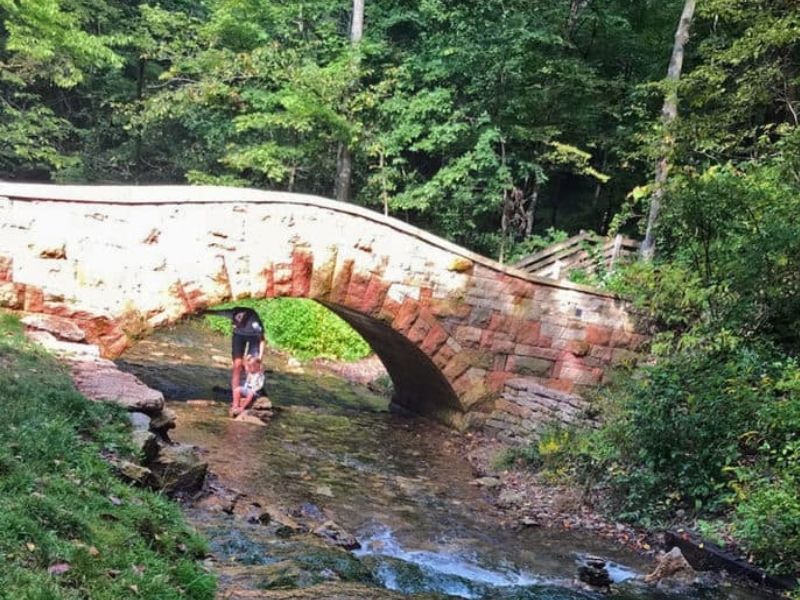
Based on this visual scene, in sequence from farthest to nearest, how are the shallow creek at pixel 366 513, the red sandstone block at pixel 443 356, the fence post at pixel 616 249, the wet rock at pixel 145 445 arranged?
the fence post at pixel 616 249, the red sandstone block at pixel 443 356, the wet rock at pixel 145 445, the shallow creek at pixel 366 513

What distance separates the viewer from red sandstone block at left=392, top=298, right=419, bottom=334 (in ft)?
29.9

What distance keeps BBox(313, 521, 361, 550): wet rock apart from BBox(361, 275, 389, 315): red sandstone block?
387cm

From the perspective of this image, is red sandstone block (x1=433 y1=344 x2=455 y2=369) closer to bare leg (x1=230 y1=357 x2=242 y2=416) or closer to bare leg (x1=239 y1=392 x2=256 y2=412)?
bare leg (x1=239 y1=392 x2=256 y2=412)

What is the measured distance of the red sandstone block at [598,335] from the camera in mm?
9906

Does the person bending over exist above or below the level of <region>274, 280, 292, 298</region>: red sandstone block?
below

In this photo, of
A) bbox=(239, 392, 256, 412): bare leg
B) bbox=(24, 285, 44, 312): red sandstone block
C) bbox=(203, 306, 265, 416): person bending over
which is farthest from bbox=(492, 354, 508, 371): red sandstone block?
bbox=(24, 285, 44, 312): red sandstone block

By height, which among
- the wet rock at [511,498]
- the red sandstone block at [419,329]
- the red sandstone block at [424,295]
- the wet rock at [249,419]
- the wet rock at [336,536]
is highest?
the red sandstone block at [424,295]

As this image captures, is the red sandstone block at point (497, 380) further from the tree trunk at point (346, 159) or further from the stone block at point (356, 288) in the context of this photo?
the tree trunk at point (346, 159)

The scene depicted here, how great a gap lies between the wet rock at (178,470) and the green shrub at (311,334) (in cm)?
927

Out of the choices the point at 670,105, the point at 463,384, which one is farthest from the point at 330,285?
the point at 670,105

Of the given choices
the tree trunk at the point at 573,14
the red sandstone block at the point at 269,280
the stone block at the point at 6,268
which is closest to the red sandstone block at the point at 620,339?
the red sandstone block at the point at 269,280

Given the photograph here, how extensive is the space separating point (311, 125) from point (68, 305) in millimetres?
9059

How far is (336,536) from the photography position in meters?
5.23

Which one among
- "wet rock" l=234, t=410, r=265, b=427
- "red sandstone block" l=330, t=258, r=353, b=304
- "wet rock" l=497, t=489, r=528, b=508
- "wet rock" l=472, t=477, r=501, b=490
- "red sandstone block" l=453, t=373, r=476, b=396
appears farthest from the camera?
"red sandstone block" l=453, t=373, r=476, b=396
